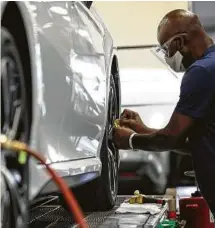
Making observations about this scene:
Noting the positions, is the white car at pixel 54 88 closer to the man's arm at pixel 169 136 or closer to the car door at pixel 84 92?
the car door at pixel 84 92

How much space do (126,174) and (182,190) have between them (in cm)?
82

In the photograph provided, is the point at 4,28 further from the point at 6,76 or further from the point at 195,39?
the point at 195,39

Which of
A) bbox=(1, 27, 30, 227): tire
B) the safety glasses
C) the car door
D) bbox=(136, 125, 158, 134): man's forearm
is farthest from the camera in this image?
bbox=(136, 125, 158, 134): man's forearm

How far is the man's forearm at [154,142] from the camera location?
2.64 metres

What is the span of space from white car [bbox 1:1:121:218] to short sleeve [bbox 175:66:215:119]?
0.43m

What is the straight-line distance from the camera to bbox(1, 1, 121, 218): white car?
67.4 inches

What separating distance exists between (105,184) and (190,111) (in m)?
0.76

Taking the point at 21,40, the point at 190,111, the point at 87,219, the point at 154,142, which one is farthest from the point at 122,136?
the point at 21,40

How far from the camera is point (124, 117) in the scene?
2996 millimetres

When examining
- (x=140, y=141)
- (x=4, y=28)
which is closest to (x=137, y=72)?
(x=140, y=141)

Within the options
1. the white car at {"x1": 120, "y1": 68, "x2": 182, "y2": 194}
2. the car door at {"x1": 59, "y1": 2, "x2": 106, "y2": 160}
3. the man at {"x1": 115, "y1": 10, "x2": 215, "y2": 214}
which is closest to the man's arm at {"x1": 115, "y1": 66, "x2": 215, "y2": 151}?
the man at {"x1": 115, "y1": 10, "x2": 215, "y2": 214}

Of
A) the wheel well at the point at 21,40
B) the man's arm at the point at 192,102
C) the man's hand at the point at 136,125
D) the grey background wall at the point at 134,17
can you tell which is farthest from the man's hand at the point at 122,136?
the grey background wall at the point at 134,17

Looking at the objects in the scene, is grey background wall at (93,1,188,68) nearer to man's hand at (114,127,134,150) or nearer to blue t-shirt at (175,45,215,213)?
man's hand at (114,127,134,150)

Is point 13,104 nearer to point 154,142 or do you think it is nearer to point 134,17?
point 154,142
